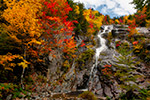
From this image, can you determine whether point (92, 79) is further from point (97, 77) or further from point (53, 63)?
point (53, 63)

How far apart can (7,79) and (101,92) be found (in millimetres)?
10801

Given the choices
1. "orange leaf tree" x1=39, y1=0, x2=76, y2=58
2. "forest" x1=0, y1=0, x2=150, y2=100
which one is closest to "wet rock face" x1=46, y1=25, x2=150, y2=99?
"forest" x1=0, y1=0, x2=150, y2=100

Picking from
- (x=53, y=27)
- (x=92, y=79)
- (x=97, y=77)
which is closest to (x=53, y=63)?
(x=53, y=27)

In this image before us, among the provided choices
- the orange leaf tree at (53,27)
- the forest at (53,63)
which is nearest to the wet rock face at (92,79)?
the forest at (53,63)

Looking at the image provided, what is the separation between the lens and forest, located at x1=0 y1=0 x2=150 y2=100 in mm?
7083

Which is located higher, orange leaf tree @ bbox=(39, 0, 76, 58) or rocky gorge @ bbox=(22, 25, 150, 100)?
orange leaf tree @ bbox=(39, 0, 76, 58)

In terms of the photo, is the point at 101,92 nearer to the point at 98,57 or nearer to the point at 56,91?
the point at 56,91

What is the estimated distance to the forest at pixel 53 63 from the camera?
7083mm

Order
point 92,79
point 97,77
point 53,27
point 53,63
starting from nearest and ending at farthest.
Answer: point 53,63, point 53,27, point 97,77, point 92,79

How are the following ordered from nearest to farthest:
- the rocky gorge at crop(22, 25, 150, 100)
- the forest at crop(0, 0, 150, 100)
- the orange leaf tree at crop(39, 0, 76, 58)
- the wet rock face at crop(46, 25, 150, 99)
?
the forest at crop(0, 0, 150, 100) → the rocky gorge at crop(22, 25, 150, 100) → the orange leaf tree at crop(39, 0, 76, 58) → the wet rock face at crop(46, 25, 150, 99)

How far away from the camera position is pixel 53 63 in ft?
36.8

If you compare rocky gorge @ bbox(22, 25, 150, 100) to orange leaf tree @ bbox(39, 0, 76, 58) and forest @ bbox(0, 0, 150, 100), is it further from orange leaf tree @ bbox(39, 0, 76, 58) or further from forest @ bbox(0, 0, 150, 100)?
orange leaf tree @ bbox(39, 0, 76, 58)

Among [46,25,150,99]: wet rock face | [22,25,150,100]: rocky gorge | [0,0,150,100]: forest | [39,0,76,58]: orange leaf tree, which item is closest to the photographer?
[0,0,150,100]: forest

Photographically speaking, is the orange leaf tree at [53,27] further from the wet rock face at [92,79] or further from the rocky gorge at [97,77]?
the wet rock face at [92,79]
